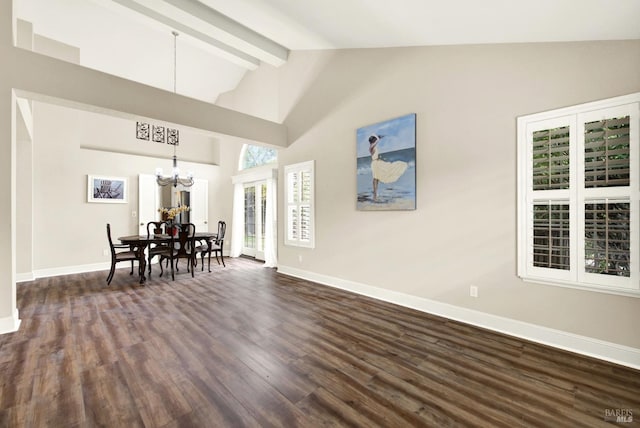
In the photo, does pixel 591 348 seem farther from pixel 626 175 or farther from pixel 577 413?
pixel 626 175

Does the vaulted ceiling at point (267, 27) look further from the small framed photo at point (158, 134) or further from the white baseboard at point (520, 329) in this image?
the white baseboard at point (520, 329)

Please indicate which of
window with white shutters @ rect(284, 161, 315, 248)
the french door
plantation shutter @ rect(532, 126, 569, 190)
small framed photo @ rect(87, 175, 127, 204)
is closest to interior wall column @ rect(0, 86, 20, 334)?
small framed photo @ rect(87, 175, 127, 204)

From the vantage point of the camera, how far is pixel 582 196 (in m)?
2.43

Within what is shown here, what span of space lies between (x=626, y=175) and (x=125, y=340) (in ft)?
15.4

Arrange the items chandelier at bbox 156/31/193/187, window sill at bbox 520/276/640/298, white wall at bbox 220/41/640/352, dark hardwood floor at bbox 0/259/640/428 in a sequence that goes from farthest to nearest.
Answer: chandelier at bbox 156/31/193/187 < white wall at bbox 220/41/640/352 < window sill at bbox 520/276/640/298 < dark hardwood floor at bbox 0/259/640/428

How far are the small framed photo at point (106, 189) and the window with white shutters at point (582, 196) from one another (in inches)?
298

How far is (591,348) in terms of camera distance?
240 centimetres

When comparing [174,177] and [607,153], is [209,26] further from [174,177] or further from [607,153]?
[607,153]

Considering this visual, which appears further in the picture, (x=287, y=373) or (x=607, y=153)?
(x=607, y=153)

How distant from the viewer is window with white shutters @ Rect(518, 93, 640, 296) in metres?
2.25

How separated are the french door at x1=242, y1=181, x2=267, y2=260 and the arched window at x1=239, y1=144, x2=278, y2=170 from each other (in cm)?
54

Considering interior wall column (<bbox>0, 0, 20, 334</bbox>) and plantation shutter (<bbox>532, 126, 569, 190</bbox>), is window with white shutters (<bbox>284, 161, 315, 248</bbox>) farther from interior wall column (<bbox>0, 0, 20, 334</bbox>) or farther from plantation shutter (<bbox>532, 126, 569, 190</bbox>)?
interior wall column (<bbox>0, 0, 20, 334</bbox>)

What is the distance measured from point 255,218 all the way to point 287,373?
5592mm

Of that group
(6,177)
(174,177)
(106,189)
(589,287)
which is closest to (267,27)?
(174,177)
